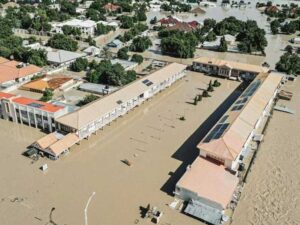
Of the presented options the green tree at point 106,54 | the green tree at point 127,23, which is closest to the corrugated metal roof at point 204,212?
the green tree at point 106,54

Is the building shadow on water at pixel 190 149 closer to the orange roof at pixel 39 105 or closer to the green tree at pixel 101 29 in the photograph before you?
the orange roof at pixel 39 105

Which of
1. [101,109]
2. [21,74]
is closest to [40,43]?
[21,74]

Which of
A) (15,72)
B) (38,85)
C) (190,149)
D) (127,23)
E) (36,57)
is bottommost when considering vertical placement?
(190,149)

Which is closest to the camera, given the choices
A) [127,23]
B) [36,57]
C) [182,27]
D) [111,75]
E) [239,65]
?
[111,75]

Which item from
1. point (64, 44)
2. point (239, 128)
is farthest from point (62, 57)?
point (239, 128)

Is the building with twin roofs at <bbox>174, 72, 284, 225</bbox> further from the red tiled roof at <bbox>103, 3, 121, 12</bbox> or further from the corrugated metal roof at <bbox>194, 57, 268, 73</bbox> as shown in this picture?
the red tiled roof at <bbox>103, 3, 121, 12</bbox>

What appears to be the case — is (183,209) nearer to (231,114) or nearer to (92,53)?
(231,114)

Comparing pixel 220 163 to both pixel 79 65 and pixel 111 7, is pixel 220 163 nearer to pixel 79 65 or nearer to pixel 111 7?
pixel 79 65
